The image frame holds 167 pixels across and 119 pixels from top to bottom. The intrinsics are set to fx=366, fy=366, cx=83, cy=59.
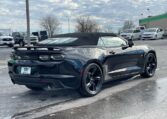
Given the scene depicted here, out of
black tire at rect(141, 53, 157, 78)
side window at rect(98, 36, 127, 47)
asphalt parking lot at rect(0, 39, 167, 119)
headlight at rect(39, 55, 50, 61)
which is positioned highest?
side window at rect(98, 36, 127, 47)

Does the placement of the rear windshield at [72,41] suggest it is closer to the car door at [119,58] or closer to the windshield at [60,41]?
the windshield at [60,41]

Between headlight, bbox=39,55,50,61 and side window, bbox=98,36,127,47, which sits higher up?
side window, bbox=98,36,127,47

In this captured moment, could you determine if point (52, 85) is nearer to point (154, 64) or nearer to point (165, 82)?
point (165, 82)

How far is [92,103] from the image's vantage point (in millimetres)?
7129

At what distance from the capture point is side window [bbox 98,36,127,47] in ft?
28.1

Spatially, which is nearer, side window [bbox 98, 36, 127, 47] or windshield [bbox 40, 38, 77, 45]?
windshield [bbox 40, 38, 77, 45]

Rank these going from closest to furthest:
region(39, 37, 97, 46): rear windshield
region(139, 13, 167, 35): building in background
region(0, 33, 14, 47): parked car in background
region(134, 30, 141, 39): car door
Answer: region(39, 37, 97, 46): rear windshield
region(0, 33, 14, 47): parked car in background
region(134, 30, 141, 39): car door
region(139, 13, 167, 35): building in background

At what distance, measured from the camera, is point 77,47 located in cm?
780

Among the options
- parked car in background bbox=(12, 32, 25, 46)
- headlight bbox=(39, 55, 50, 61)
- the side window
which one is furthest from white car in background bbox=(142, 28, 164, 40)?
headlight bbox=(39, 55, 50, 61)

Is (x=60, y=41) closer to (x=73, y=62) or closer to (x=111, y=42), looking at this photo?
(x=73, y=62)

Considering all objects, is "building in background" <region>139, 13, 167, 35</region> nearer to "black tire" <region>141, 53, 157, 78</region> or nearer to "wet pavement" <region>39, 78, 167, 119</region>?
"black tire" <region>141, 53, 157, 78</region>

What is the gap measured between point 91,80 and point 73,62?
28.5 inches

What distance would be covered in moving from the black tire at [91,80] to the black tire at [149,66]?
2375 millimetres

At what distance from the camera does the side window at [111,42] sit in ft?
28.1
